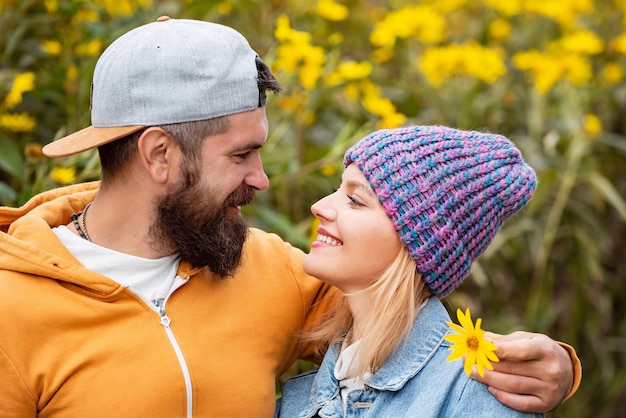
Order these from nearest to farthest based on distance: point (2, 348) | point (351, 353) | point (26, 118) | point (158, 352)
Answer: point (2, 348) < point (158, 352) < point (351, 353) < point (26, 118)

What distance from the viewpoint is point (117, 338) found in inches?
63.1

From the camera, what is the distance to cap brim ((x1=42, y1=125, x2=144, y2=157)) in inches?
66.0

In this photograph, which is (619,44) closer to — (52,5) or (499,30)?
(499,30)

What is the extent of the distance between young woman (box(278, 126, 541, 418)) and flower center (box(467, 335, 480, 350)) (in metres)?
0.13

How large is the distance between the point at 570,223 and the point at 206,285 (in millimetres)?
1944

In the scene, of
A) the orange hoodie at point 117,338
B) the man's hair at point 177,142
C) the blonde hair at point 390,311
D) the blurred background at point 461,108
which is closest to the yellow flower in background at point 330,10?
the blurred background at point 461,108

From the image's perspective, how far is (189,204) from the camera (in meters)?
1.71

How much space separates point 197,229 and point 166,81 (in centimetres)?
29

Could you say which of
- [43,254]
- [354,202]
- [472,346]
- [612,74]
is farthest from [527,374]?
[612,74]

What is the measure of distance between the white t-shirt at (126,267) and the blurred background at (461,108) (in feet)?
1.94

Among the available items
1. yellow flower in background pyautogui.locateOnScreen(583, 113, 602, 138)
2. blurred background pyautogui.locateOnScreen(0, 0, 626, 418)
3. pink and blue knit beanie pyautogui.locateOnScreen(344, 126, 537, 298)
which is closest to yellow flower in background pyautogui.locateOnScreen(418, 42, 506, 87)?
blurred background pyautogui.locateOnScreen(0, 0, 626, 418)

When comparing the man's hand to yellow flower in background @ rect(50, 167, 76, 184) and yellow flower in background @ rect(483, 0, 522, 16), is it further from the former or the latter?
yellow flower in background @ rect(483, 0, 522, 16)

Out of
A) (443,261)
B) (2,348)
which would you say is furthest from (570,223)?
(2,348)

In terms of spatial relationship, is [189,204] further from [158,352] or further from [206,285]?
[158,352]
